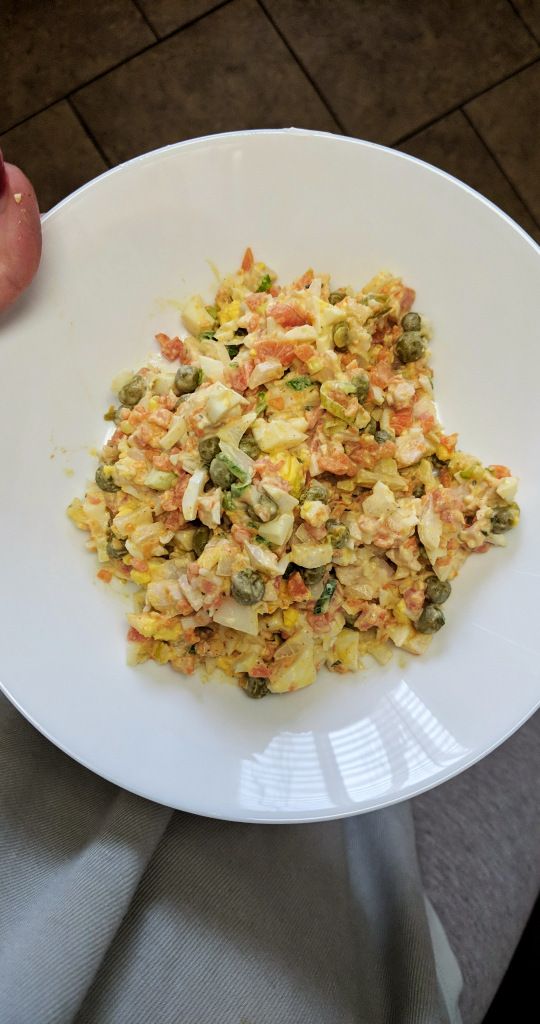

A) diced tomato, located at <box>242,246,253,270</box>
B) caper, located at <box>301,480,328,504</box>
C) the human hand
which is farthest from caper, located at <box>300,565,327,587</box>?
the human hand

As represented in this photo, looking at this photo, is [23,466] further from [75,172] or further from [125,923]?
[75,172]

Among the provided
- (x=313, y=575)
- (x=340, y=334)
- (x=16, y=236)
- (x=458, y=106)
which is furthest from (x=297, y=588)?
(x=458, y=106)

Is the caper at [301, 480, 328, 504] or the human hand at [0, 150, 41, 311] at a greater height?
the human hand at [0, 150, 41, 311]

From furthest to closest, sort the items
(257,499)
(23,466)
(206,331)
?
(206,331)
(23,466)
(257,499)

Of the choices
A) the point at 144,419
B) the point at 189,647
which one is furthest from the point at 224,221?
the point at 189,647

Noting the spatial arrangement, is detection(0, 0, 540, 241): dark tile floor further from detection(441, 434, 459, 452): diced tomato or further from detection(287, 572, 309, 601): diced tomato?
detection(287, 572, 309, 601): diced tomato

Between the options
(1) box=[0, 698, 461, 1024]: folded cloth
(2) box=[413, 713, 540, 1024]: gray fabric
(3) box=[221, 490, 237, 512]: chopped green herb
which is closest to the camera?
(1) box=[0, 698, 461, 1024]: folded cloth

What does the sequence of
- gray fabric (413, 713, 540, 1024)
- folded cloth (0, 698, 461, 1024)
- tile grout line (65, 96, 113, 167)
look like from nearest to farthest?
1. folded cloth (0, 698, 461, 1024)
2. gray fabric (413, 713, 540, 1024)
3. tile grout line (65, 96, 113, 167)
